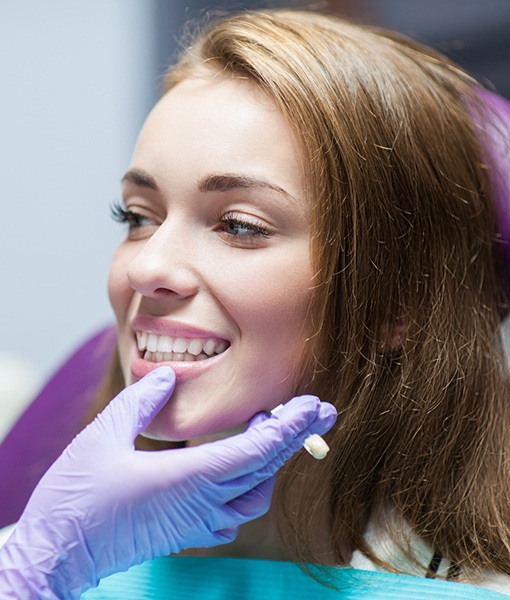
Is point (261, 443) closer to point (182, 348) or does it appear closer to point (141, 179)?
point (182, 348)

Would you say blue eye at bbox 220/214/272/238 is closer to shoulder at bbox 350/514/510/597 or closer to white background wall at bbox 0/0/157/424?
shoulder at bbox 350/514/510/597

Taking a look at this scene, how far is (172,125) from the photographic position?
1.19 m

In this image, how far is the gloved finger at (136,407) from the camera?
3.39ft

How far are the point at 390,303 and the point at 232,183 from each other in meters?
0.29

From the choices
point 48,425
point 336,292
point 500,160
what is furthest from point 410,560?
point 48,425

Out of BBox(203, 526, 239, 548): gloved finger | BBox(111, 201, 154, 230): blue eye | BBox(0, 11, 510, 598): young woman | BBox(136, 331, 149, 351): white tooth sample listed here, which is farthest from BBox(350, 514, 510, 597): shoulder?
BBox(111, 201, 154, 230): blue eye

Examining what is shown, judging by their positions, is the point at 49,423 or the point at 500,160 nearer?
the point at 500,160

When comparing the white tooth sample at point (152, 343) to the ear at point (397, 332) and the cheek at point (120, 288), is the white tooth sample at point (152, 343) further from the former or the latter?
the ear at point (397, 332)

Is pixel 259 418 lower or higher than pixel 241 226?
lower

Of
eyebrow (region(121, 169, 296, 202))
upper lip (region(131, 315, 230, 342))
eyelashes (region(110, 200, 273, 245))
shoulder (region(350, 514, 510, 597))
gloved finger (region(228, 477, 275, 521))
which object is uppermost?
eyebrow (region(121, 169, 296, 202))

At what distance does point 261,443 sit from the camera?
3.19 ft

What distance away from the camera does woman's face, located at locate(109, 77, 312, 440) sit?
110 cm

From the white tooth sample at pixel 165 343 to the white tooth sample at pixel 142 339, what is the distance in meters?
0.03

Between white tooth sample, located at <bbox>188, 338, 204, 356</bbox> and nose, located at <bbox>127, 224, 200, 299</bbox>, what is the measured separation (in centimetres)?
6
